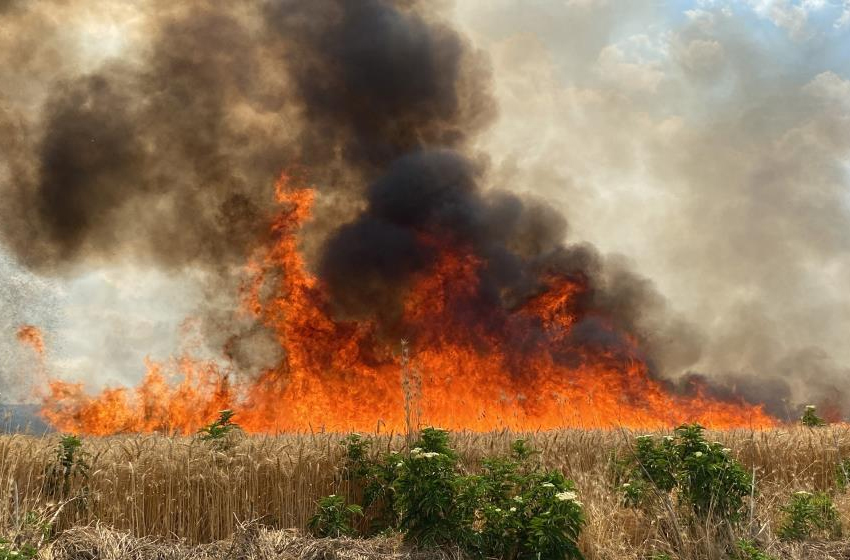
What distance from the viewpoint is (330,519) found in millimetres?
7703

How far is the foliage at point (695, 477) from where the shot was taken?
743 centimetres

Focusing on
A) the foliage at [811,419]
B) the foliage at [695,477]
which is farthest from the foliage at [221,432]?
the foliage at [811,419]

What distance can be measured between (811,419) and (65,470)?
19.0 meters

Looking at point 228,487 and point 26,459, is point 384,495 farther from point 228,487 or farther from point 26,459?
point 26,459

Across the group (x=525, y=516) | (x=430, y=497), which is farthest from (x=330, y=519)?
(x=525, y=516)

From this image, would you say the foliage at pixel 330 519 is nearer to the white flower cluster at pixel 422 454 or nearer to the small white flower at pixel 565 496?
the white flower cluster at pixel 422 454

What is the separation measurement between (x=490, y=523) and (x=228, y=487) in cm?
359

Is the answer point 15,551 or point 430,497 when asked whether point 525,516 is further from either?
point 15,551

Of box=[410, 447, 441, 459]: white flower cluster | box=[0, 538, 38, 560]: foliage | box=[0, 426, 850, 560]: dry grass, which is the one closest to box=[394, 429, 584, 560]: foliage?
box=[410, 447, 441, 459]: white flower cluster

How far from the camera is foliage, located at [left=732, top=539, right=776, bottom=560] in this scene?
21.0 feet

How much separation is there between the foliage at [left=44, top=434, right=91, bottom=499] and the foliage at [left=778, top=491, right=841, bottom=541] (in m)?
9.59

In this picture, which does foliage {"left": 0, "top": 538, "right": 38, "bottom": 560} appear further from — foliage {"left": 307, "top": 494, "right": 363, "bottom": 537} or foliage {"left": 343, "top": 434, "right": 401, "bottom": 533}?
foliage {"left": 343, "top": 434, "right": 401, "bottom": 533}

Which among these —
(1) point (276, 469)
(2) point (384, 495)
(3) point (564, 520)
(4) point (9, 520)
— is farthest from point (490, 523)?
(4) point (9, 520)

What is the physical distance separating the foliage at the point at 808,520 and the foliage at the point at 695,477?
67 centimetres
